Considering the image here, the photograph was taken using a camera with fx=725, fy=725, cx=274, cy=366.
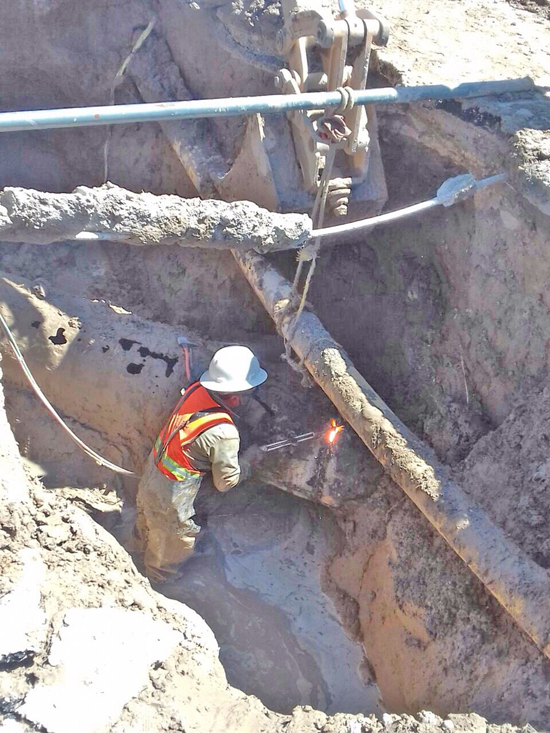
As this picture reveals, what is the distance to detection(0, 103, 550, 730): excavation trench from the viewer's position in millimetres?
3777

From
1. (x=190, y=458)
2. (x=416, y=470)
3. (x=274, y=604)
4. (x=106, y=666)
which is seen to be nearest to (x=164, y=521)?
(x=190, y=458)

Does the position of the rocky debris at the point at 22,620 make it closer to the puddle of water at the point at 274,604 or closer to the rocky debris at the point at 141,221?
the puddle of water at the point at 274,604

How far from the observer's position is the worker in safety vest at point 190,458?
165 inches

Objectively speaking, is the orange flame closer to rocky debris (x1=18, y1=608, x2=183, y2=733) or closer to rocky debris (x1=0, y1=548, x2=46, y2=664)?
rocky debris (x1=18, y1=608, x2=183, y2=733)

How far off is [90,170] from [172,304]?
4.54 feet

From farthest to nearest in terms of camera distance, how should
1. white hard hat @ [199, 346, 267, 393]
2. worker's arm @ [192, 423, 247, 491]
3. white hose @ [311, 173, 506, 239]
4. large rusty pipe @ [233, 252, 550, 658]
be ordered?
white hard hat @ [199, 346, 267, 393] < worker's arm @ [192, 423, 247, 491] < white hose @ [311, 173, 506, 239] < large rusty pipe @ [233, 252, 550, 658]

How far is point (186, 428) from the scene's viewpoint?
4.21 meters

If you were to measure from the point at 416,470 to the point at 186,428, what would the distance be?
4.36 feet

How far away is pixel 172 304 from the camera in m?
5.35

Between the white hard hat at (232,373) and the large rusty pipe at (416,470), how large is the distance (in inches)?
12.8

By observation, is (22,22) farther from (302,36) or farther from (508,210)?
(508,210)

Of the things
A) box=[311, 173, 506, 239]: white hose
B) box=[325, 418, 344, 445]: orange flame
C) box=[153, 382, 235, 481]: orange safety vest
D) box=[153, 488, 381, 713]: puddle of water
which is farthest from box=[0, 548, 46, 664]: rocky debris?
box=[311, 173, 506, 239]: white hose

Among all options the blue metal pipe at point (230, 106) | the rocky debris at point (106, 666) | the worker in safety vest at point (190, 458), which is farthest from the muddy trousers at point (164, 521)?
the blue metal pipe at point (230, 106)

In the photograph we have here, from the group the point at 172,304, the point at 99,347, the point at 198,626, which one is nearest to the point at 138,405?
the point at 99,347
